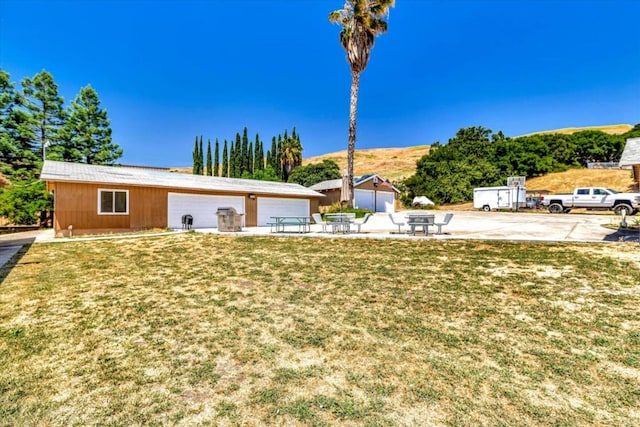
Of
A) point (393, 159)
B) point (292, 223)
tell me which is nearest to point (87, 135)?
point (292, 223)

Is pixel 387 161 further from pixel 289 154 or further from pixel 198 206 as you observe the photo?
pixel 198 206

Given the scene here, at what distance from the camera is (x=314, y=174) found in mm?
43594

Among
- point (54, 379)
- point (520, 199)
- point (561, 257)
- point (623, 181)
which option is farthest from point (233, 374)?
point (623, 181)

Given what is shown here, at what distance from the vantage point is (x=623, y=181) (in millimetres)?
35000

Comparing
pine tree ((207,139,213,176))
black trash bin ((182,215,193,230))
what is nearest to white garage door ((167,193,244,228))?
black trash bin ((182,215,193,230))

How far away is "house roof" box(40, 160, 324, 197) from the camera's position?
605 inches

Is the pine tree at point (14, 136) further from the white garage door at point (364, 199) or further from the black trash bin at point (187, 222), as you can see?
the white garage door at point (364, 199)

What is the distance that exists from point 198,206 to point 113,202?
14.4 feet

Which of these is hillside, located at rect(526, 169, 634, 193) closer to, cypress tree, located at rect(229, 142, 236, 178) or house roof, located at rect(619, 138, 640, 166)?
house roof, located at rect(619, 138, 640, 166)

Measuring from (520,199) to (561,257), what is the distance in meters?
23.9

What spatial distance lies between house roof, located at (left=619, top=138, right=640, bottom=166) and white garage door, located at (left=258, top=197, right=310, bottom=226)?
17.5 meters

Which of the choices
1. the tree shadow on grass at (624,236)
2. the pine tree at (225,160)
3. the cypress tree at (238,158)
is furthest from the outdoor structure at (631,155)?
A: the pine tree at (225,160)

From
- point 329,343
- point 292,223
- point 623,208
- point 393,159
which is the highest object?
point 393,159

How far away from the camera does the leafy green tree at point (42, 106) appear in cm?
2859
